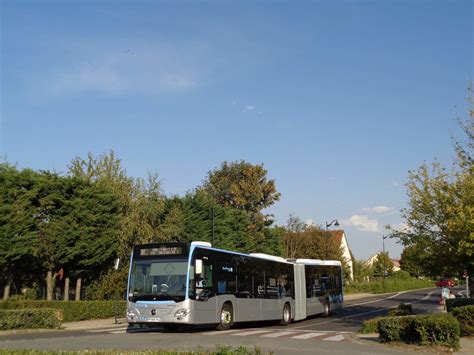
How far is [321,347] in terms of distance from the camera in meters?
14.4

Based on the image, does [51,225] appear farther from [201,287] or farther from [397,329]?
[397,329]

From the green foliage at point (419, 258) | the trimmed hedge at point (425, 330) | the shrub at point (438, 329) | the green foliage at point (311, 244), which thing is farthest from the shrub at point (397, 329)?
the green foliage at point (311, 244)

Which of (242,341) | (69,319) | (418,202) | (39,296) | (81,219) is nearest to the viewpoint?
(242,341)

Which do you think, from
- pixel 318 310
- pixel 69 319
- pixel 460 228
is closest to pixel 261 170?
pixel 318 310

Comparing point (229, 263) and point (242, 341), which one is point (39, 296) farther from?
point (242, 341)

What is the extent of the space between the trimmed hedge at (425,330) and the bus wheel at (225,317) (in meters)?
6.66

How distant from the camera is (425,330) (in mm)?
13867

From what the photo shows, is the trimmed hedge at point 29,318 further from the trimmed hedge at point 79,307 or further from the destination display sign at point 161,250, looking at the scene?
the destination display sign at point 161,250

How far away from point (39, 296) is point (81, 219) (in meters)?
5.74

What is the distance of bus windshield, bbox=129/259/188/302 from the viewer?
707 inches

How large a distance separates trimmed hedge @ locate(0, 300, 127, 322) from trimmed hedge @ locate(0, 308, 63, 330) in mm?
2661

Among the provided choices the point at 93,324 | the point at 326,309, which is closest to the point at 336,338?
the point at 93,324

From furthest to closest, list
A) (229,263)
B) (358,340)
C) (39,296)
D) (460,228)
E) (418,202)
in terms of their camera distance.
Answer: (39,296) → (418,202) → (229,263) → (460,228) → (358,340)

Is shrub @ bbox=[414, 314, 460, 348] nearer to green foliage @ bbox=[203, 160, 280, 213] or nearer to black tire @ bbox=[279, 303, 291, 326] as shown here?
black tire @ bbox=[279, 303, 291, 326]
